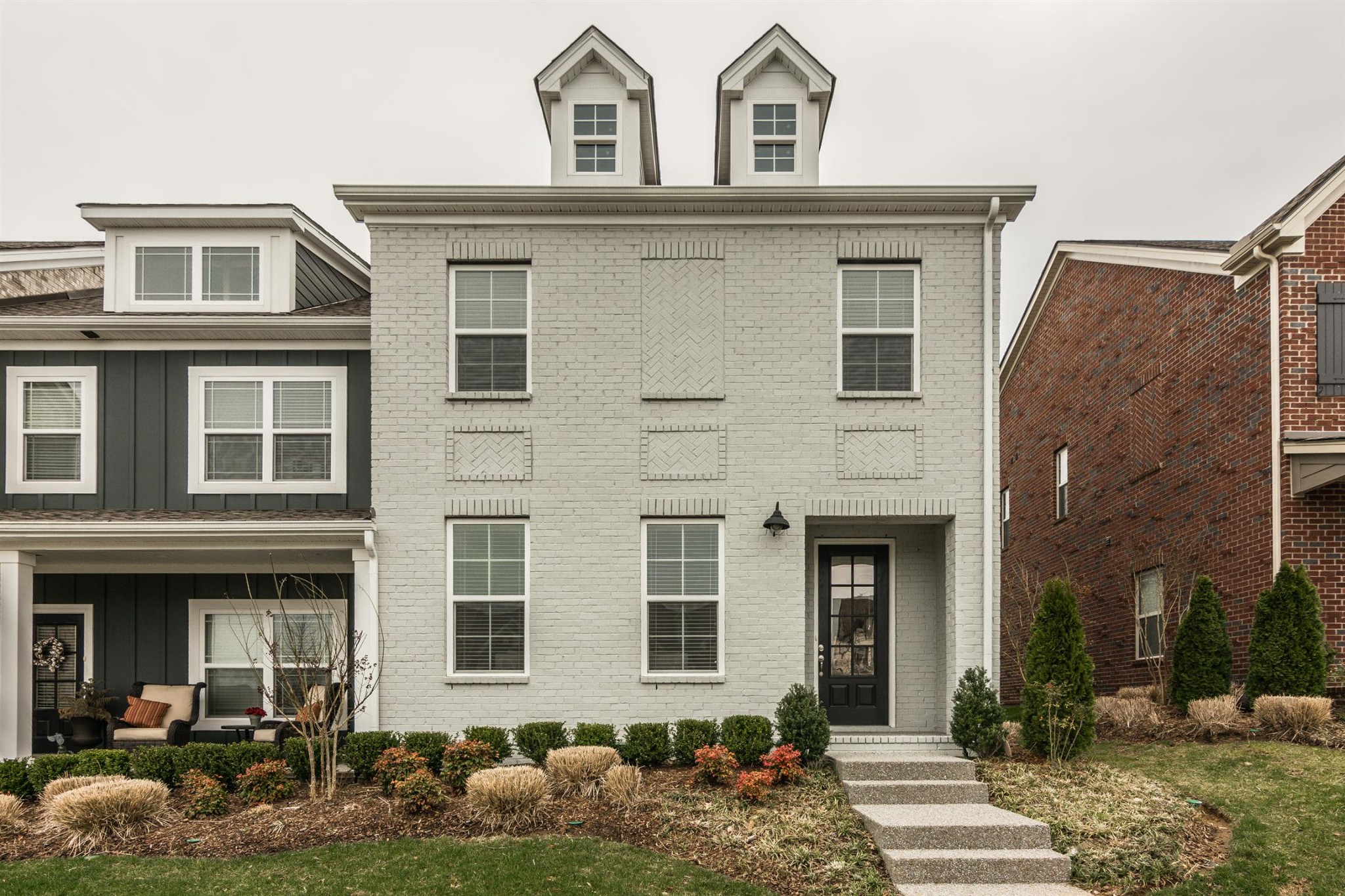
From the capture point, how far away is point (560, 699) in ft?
36.8

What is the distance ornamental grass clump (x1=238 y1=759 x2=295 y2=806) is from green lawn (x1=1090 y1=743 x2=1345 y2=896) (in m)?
7.96

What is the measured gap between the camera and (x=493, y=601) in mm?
11375

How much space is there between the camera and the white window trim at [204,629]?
12531 mm

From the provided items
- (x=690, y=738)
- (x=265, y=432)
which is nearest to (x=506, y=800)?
(x=690, y=738)

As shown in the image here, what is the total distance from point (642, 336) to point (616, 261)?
932mm

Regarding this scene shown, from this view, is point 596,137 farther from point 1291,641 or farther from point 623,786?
point 1291,641

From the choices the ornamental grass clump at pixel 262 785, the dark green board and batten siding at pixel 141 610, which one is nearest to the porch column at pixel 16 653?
the dark green board and batten siding at pixel 141 610

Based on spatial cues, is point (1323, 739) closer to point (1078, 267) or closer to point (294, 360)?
point (1078, 267)

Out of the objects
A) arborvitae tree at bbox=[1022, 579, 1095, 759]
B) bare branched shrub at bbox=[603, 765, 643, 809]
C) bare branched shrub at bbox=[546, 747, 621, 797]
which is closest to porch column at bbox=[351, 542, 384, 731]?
bare branched shrub at bbox=[546, 747, 621, 797]

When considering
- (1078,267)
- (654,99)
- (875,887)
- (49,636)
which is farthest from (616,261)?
(1078,267)

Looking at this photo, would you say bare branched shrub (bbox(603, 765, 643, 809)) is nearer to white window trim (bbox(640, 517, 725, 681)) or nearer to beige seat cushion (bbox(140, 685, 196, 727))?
white window trim (bbox(640, 517, 725, 681))

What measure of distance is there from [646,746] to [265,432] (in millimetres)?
6145

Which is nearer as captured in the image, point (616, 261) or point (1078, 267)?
point (616, 261)

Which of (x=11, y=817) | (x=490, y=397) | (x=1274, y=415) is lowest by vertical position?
(x=11, y=817)
